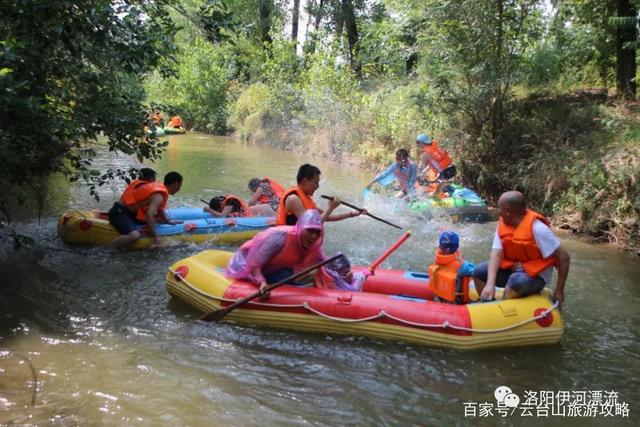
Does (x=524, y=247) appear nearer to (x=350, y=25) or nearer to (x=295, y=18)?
(x=350, y=25)

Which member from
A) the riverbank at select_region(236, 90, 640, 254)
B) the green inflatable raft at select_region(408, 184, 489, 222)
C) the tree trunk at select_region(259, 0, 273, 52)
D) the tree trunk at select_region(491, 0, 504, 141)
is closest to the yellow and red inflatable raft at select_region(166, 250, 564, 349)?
the riverbank at select_region(236, 90, 640, 254)

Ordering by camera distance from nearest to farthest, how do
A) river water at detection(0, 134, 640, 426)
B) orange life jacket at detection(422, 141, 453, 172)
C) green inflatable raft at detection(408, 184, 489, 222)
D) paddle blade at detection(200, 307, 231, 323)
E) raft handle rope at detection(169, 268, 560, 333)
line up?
river water at detection(0, 134, 640, 426), raft handle rope at detection(169, 268, 560, 333), paddle blade at detection(200, 307, 231, 323), green inflatable raft at detection(408, 184, 489, 222), orange life jacket at detection(422, 141, 453, 172)

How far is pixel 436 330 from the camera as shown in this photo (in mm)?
4590

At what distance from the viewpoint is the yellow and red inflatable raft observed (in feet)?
14.9

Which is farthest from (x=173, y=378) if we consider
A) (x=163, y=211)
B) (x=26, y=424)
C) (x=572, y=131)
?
(x=572, y=131)

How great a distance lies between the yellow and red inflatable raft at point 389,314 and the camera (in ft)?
14.9

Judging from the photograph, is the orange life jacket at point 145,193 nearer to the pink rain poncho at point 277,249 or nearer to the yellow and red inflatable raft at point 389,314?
the yellow and red inflatable raft at point 389,314

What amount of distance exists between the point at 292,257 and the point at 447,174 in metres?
5.23

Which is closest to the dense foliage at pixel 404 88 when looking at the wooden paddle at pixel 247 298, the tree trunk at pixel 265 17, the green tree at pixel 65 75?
the green tree at pixel 65 75

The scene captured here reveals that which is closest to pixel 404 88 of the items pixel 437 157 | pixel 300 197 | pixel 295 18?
pixel 437 157

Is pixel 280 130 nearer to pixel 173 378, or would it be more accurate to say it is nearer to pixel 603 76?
pixel 603 76

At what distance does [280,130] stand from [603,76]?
1128 centimetres

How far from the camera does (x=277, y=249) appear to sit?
4762 mm

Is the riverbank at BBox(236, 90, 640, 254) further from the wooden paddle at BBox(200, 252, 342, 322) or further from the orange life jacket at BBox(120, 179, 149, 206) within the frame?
the orange life jacket at BBox(120, 179, 149, 206)
